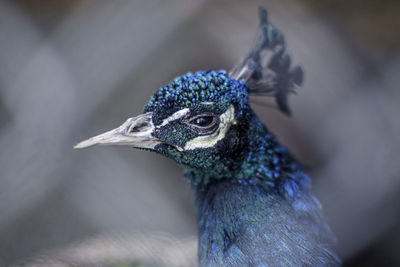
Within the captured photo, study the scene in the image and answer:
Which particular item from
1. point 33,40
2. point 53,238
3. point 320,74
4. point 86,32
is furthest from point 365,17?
point 53,238

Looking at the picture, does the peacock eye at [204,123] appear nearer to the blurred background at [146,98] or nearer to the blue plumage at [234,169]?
the blue plumage at [234,169]

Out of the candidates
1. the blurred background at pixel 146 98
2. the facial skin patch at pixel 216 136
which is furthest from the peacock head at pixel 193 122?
the blurred background at pixel 146 98

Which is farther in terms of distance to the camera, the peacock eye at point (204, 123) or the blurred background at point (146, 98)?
the blurred background at point (146, 98)

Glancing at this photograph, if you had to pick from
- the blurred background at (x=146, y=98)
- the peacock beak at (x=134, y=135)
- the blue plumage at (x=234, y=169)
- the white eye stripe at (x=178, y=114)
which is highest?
the blurred background at (x=146, y=98)

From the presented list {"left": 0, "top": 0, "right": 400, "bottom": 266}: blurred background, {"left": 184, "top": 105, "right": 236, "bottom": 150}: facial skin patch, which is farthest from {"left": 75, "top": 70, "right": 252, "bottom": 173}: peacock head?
{"left": 0, "top": 0, "right": 400, "bottom": 266}: blurred background

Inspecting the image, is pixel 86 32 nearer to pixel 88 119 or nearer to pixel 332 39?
pixel 88 119

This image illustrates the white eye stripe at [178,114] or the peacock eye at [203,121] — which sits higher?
the white eye stripe at [178,114]

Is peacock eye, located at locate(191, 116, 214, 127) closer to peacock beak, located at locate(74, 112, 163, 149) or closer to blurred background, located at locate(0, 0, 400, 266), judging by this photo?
peacock beak, located at locate(74, 112, 163, 149)

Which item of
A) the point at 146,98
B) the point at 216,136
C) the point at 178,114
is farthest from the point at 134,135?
the point at 146,98
